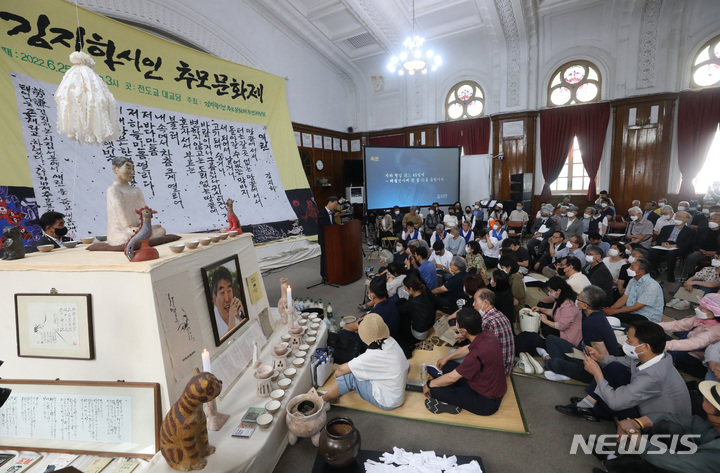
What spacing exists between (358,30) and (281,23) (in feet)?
7.23

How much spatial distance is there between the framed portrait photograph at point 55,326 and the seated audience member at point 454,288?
348 cm

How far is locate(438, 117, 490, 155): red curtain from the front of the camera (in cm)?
1030

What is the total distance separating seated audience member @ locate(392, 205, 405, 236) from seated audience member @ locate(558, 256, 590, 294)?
Answer: 5085 mm

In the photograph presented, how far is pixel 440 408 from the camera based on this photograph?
2557 mm

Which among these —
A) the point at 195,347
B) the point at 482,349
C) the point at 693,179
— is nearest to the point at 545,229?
the point at 693,179

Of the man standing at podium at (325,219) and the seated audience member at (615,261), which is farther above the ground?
the man standing at podium at (325,219)

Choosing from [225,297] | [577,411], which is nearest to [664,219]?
[577,411]

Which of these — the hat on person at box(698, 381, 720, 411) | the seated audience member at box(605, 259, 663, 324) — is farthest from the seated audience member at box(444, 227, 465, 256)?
the hat on person at box(698, 381, 720, 411)

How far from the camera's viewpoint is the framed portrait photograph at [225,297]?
2.27 m

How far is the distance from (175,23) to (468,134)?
833cm

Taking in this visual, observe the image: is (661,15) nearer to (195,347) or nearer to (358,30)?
(358,30)

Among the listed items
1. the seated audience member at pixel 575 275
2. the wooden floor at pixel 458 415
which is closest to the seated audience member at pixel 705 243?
the seated audience member at pixel 575 275

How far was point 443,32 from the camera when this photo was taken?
9.70 m

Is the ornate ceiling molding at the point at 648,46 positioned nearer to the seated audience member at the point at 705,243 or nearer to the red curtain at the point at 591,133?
the red curtain at the point at 591,133
